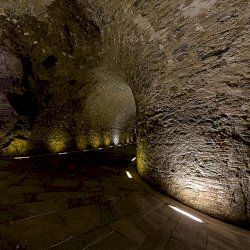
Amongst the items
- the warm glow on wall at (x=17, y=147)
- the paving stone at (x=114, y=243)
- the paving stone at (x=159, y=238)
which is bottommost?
the paving stone at (x=159, y=238)

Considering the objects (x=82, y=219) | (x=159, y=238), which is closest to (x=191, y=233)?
(x=159, y=238)

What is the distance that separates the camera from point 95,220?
1.96m

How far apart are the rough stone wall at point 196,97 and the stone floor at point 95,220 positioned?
417 mm

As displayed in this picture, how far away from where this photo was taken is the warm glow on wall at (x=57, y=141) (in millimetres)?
6512

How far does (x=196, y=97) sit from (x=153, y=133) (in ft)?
3.48

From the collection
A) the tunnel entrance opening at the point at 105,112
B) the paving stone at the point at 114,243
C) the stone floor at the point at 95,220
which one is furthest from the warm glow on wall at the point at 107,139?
the paving stone at the point at 114,243

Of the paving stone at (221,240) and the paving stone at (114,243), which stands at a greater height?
the paving stone at (114,243)

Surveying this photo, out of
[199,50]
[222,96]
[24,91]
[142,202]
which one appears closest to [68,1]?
[24,91]

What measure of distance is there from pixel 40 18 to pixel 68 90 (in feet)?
7.90

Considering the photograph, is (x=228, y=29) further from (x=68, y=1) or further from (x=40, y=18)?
(x=40, y=18)

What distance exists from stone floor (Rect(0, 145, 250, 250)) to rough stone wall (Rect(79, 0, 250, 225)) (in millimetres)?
417

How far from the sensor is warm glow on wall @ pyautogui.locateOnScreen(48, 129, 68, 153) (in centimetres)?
651

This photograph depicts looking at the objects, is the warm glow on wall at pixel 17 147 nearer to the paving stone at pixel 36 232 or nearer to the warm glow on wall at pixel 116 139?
the paving stone at pixel 36 232

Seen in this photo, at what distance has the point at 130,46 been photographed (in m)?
4.09
